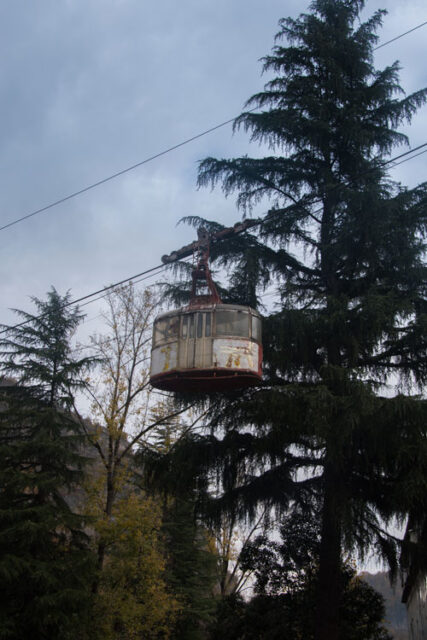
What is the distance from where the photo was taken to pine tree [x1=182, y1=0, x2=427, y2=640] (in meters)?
9.88

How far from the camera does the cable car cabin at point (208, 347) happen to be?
378 inches

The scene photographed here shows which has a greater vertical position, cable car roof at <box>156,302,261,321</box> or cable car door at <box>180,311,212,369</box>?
cable car roof at <box>156,302,261,321</box>

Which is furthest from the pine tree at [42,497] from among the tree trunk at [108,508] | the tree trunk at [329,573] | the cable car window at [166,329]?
the tree trunk at [329,573]

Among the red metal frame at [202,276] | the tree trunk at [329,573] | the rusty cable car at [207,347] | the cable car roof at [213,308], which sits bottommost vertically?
the tree trunk at [329,573]

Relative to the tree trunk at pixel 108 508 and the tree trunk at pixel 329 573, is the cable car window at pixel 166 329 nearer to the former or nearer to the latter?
the tree trunk at pixel 329 573

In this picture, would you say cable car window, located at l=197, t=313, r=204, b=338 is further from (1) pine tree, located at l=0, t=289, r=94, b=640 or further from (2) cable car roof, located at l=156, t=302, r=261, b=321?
(1) pine tree, located at l=0, t=289, r=94, b=640

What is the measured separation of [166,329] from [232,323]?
1.23 m

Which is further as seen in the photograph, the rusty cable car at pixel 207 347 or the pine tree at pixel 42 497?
the pine tree at pixel 42 497

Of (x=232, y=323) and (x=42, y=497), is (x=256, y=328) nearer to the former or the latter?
(x=232, y=323)

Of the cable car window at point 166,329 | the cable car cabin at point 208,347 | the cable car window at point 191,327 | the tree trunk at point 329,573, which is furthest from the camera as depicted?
the tree trunk at point 329,573

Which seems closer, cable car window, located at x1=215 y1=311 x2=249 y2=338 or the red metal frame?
cable car window, located at x1=215 y1=311 x2=249 y2=338

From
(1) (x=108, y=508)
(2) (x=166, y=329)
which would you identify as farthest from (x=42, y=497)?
(2) (x=166, y=329)

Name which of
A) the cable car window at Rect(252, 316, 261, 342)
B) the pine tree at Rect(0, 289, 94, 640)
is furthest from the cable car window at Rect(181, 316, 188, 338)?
the pine tree at Rect(0, 289, 94, 640)

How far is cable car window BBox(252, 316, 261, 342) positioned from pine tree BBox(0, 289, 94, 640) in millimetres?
5059
